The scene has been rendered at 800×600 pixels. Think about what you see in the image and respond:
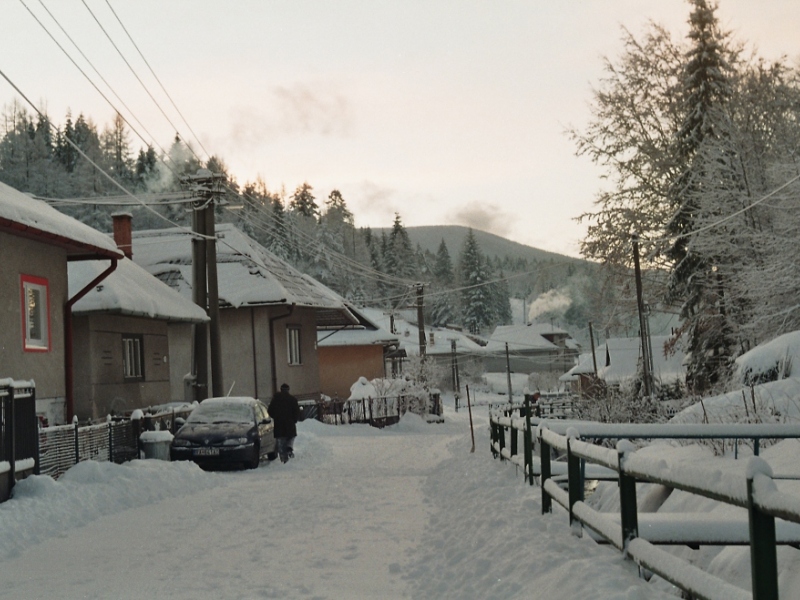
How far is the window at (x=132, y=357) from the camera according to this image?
25.3 meters

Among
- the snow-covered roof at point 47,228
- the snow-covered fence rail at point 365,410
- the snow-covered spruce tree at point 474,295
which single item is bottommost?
the snow-covered fence rail at point 365,410

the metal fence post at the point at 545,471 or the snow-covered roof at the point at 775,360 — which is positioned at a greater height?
the snow-covered roof at the point at 775,360

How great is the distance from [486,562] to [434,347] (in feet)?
323

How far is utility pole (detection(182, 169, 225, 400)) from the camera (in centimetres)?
2594

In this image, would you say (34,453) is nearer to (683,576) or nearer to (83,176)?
(683,576)

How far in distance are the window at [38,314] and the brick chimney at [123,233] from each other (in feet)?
40.9

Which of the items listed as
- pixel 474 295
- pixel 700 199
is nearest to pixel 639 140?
pixel 700 199

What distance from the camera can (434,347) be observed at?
106 meters

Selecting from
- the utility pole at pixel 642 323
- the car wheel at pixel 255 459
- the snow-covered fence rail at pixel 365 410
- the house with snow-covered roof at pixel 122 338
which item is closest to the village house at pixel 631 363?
the utility pole at pixel 642 323

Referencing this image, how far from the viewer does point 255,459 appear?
18.9 m

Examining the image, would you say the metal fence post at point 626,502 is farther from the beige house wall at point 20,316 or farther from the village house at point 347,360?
the village house at point 347,360

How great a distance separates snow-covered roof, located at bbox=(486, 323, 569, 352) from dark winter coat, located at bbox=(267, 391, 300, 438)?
94.8m

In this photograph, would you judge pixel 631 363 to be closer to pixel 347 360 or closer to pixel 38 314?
pixel 347 360

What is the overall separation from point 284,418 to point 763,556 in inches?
699
